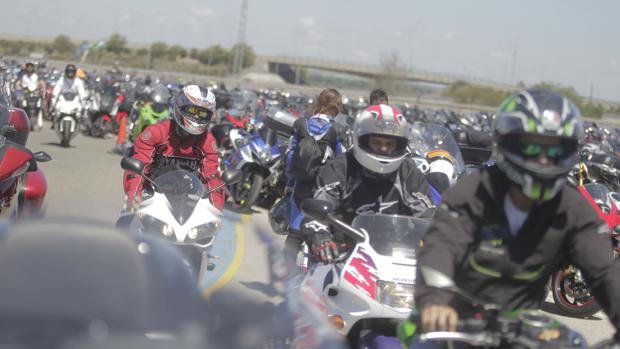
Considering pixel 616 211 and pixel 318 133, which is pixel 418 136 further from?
pixel 616 211

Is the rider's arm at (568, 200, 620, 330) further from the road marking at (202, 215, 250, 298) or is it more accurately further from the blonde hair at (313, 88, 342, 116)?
the blonde hair at (313, 88, 342, 116)

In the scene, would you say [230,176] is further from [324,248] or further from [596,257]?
[596,257]

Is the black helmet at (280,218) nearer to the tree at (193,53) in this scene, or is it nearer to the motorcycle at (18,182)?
the motorcycle at (18,182)

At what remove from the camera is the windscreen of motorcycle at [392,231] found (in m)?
5.14

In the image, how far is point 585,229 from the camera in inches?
145

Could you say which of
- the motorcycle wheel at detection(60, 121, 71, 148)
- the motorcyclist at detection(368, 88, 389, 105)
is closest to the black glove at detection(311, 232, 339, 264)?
the motorcyclist at detection(368, 88, 389, 105)

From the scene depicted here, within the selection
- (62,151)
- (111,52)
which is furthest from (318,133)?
(111,52)

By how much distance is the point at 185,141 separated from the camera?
8328 mm

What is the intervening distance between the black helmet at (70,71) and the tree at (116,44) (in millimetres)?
109330

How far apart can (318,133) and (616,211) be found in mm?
3169

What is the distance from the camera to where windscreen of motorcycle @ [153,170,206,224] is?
639 centimetres

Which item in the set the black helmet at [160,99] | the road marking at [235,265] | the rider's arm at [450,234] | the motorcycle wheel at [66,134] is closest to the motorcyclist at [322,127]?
the road marking at [235,265]

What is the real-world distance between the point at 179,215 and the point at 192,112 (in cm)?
197

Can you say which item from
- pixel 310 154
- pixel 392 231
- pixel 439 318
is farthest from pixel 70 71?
pixel 439 318
